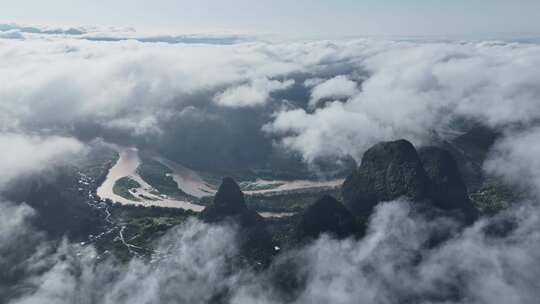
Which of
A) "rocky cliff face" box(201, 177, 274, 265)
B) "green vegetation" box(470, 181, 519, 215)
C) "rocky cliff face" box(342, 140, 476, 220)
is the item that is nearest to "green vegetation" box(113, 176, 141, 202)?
"rocky cliff face" box(201, 177, 274, 265)

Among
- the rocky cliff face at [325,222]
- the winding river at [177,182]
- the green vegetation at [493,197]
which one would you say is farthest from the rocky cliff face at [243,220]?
the green vegetation at [493,197]

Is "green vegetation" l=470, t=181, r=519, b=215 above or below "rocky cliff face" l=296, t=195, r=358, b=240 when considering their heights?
below

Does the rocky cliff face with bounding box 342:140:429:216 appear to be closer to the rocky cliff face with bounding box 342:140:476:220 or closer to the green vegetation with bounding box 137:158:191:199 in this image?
the rocky cliff face with bounding box 342:140:476:220

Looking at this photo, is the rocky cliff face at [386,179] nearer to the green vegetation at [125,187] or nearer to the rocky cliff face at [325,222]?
the rocky cliff face at [325,222]

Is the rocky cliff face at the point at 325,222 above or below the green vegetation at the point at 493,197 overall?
above

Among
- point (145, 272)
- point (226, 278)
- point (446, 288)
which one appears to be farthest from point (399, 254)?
point (145, 272)

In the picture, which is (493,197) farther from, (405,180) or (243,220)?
(243,220)
